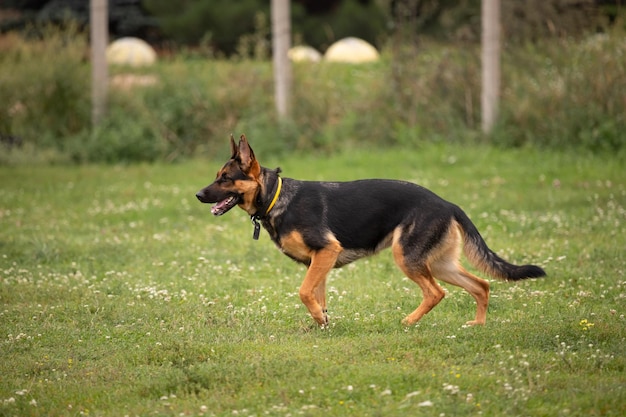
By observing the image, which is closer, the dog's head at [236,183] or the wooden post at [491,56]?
the dog's head at [236,183]

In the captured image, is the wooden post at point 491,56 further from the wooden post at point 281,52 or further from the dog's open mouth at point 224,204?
the dog's open mouth at point 224,204

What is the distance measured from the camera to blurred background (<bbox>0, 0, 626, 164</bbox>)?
18.0m

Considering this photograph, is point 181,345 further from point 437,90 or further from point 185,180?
point 437,90

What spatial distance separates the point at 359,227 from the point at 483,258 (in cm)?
109

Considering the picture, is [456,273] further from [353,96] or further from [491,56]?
[353,96]

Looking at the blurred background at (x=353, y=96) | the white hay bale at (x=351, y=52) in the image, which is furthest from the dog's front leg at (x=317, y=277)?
the white hay bale at (x=351, y=52)

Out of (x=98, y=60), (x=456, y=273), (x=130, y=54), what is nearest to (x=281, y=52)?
(x=98, y=60)

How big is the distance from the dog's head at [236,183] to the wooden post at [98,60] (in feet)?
45.7

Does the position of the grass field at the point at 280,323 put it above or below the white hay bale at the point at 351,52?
below

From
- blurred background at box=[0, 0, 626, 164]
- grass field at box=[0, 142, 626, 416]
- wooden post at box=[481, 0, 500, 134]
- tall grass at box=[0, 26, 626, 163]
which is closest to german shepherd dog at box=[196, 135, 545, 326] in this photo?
grass field at box=[0, 142, 626, 416]

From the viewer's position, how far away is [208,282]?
969 centimetres

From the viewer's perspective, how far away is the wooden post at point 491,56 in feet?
60.9

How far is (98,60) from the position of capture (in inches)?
829

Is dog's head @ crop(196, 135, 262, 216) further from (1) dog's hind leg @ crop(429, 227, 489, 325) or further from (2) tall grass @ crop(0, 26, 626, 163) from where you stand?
(2) tall grass @ crop(0, 26, 626, 163)
